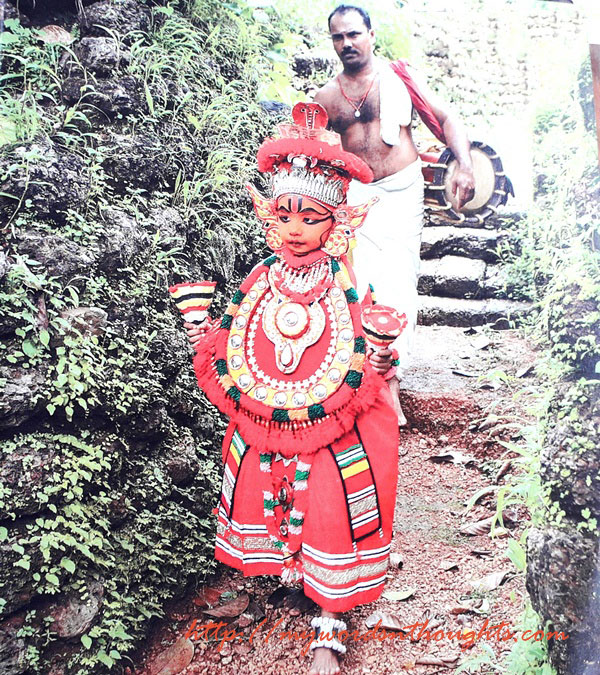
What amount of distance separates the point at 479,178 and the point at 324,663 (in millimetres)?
1750

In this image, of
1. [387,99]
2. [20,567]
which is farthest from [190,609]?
[387,99]

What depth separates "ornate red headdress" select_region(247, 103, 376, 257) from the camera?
77.9 inches

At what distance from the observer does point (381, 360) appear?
6.37ft

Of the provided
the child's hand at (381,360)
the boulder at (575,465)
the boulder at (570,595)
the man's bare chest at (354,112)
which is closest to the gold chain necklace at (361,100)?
the man's bare chest at (354,112)

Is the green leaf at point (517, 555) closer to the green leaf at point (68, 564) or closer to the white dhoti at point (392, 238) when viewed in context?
the white dhoti at point (392, 238)

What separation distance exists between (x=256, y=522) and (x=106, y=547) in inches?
20.9

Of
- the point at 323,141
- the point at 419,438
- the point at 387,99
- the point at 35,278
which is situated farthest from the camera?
the point at 419,438

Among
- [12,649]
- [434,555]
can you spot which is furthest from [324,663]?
[12,649]

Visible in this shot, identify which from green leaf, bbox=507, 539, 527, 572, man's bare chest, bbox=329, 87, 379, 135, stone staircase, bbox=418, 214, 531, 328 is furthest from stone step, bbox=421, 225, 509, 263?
green leaf, bbox=507, 539, 527, 572

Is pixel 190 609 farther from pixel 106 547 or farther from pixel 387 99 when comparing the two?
pixel 387 99

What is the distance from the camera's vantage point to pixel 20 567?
2.02 meters

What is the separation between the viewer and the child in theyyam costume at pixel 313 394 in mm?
2002

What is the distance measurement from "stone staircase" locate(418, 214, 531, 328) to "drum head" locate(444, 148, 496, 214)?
0.08 metres

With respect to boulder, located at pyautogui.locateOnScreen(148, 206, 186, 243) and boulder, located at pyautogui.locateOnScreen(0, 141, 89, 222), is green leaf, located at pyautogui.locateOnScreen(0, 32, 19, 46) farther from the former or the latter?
boulder, located at pyautogui.locateOnScreen(148, 206, 186, 243)
